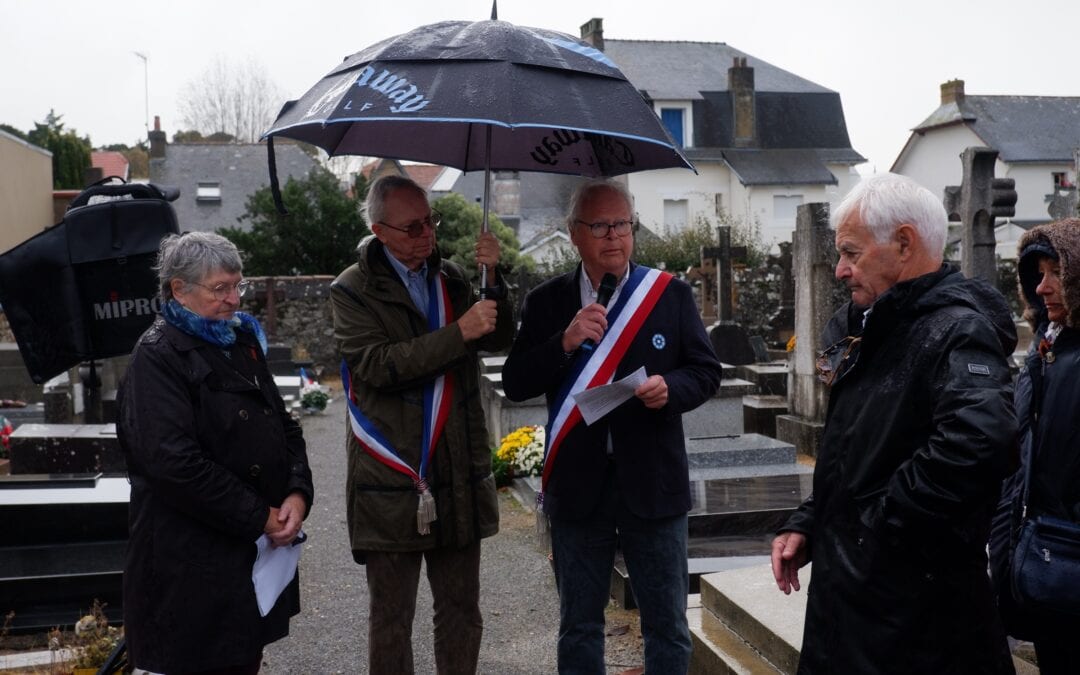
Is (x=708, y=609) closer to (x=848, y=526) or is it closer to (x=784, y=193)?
(x=848, y=526)

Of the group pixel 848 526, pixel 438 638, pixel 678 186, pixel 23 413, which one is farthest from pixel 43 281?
pixel 678 186

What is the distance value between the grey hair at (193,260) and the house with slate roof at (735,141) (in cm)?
3389

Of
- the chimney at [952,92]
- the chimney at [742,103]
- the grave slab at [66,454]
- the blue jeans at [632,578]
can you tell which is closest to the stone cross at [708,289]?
the grave slab at [66,454]

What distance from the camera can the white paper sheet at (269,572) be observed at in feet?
10.4

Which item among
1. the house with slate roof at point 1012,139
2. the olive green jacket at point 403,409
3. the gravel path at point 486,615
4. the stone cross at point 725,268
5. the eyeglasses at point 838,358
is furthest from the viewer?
the house with slate roof at point 1012,139

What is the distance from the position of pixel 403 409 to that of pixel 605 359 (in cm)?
73

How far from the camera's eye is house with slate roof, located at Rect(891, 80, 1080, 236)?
117 ft

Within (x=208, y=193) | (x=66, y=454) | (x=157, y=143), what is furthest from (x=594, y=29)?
(x=66, y=454)

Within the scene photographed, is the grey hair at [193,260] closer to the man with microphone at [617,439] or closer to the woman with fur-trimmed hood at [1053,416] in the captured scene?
the man with microphone at [617,439]

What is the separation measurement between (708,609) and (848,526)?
2.02 meters

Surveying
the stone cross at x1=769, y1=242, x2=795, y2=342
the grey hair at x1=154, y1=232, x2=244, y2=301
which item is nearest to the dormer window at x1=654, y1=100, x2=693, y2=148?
the stone cross at x1=769, y1=242, x2=795, y2=342

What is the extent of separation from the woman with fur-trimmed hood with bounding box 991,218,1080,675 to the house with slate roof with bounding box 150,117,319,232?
1341 inches

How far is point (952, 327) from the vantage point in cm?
230

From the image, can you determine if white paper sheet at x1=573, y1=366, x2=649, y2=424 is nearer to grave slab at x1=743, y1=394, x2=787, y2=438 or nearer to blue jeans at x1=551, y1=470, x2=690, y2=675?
blue jeans at x1=551, y1=470, x2=690, y2=675
